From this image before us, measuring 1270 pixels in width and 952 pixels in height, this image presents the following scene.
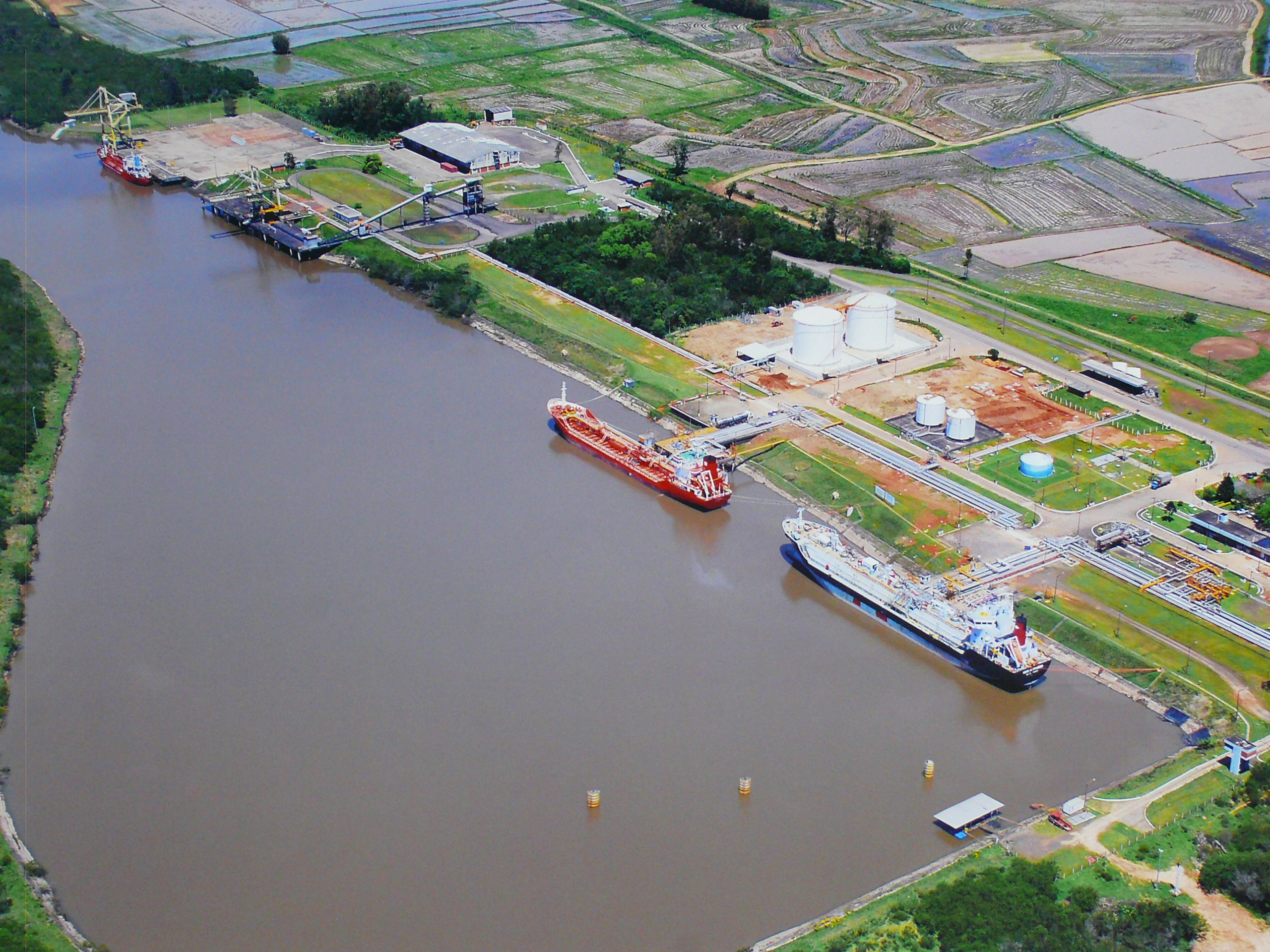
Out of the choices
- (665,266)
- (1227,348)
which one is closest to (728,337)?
(665,266)

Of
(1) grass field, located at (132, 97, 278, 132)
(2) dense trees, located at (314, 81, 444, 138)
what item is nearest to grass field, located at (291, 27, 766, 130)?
(1) grass field, located at (132, 97, 278, 132)

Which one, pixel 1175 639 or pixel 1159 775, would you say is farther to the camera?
pixel 1175 639

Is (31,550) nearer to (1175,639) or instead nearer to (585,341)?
(585,341)

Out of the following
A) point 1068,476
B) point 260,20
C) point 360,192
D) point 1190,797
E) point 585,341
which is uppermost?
point 1068,476

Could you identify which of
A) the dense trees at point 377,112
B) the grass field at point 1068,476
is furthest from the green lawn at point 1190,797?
the dense trees at point 377,112

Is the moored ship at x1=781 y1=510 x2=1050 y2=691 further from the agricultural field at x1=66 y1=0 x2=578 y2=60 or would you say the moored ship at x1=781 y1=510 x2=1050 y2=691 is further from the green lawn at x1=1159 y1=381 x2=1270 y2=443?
the agricultural field at x1=66 y1=0 x2=578 y2=60

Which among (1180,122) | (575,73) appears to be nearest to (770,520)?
(1180,122)
